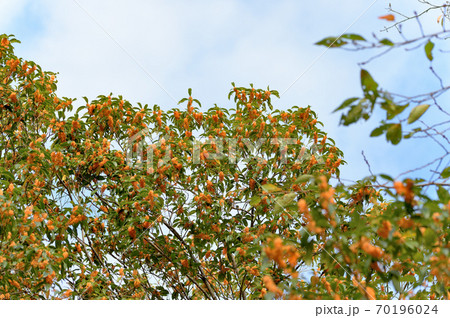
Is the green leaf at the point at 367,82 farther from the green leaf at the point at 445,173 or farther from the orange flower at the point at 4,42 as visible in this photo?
the orange flower at the point at 4,42

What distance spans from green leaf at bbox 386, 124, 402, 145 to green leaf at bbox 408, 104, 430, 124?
0.08m

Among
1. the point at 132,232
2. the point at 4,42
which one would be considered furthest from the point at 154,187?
the point at 4,42

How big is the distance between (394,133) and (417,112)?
4.1 inches

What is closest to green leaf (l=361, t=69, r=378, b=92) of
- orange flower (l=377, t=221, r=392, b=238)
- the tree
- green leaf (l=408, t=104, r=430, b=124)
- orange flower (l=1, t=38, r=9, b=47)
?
green leaf (l=408, t=104, r=430, b=124)

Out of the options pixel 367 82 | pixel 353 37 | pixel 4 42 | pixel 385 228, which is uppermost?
pixel 4 42

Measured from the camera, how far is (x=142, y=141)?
4184mm

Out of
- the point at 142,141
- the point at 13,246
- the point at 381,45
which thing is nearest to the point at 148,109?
the point at 142,141

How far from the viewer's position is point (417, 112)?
4.75 ft

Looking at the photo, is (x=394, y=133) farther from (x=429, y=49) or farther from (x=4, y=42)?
(x=4, y=42)

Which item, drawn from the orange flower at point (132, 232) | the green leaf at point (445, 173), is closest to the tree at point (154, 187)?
the orange flower at point (132, 232)

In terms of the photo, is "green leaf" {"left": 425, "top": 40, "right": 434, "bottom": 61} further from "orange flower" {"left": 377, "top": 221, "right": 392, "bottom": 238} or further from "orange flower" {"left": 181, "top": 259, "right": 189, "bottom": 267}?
"orange flower" {"left": 181, "top": 259, "right": 189, "bottom": 267}

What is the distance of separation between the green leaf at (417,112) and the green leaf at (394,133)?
3.0 inches

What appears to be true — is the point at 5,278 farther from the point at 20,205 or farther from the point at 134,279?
the point at 134,279

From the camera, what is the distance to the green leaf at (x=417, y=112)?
1430 mm
